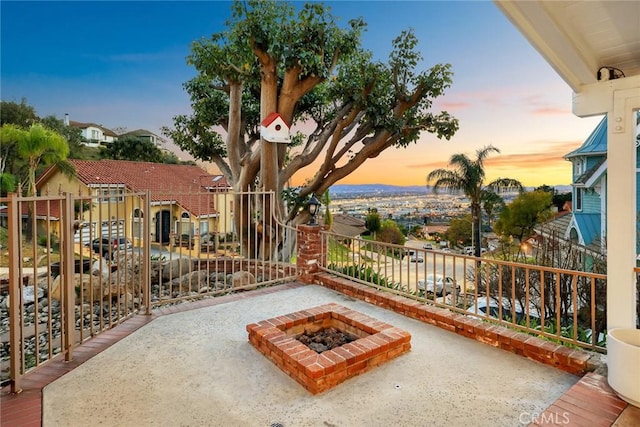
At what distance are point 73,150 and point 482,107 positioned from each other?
2408 cm

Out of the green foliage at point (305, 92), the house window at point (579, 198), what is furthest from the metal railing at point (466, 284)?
the house window at point (579, 198)

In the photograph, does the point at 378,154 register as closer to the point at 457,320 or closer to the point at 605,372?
the point at 457,320

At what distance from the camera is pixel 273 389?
257 cm

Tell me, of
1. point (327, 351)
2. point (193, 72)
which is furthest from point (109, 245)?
point (193, 72)

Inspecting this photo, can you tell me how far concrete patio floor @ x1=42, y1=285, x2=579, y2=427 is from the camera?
2.21 metres

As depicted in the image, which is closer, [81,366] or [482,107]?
[81,366]

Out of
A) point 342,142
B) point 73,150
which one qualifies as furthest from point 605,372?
point 73,150

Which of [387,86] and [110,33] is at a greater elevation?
[110,33]

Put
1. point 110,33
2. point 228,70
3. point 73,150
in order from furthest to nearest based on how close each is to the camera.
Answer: point 73,150 < point 110,33 < point 228,70

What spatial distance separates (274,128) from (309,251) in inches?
138

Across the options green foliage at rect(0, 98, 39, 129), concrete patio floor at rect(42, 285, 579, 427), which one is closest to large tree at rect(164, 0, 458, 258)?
concrete patio floor at rect(42, 285, 579, 427)

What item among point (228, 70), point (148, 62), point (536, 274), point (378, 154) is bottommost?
point (536, 274)

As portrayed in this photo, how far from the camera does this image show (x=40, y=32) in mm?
12820

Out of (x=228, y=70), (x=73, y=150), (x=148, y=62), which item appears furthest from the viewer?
(x=73, y=150)
